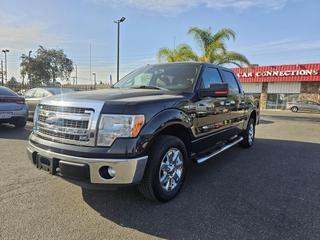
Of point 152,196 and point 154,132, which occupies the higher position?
point 154,132

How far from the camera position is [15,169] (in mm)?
4637

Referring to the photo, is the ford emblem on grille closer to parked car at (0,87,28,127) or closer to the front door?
the front door

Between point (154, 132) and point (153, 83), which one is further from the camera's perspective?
point (153, 83)

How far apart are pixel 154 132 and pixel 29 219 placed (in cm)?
169

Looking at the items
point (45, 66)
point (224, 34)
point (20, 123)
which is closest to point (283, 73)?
point (224, 34)

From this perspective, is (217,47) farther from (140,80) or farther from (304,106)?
(304,106)

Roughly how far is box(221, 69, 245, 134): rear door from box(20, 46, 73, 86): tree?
48.0 meters

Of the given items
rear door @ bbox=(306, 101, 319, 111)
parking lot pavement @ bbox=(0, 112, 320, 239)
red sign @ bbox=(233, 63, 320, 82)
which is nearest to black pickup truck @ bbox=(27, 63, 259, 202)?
parking lot pavement @ bbox=(0, 112, 320, 239)

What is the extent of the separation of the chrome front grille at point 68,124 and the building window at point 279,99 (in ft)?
102

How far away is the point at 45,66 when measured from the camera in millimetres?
52312

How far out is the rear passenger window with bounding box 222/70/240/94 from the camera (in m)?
5.39

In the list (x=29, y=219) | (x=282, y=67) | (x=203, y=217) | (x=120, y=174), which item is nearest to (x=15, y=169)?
(x=29, y=219)

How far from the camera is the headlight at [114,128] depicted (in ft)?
9.29

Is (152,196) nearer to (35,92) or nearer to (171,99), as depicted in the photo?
(171,99)
